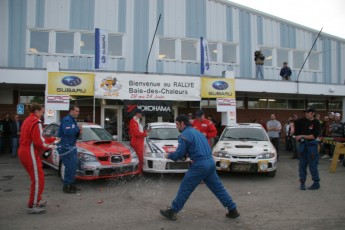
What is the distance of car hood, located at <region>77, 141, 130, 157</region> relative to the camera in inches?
292

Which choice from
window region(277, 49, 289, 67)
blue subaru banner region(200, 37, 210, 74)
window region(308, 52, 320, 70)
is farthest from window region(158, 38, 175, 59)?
window region(308, 52, 320, 70)

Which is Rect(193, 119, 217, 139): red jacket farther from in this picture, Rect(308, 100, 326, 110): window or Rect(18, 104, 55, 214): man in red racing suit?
Rect(308, 100, 326, 110): window

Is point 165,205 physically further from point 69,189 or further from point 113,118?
point 113,118

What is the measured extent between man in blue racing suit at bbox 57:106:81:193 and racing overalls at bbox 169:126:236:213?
2605mm

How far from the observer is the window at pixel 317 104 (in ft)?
63.2

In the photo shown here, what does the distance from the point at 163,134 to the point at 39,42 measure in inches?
332

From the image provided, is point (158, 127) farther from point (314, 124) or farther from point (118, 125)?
point (118, 125)

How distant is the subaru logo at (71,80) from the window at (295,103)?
12.3m

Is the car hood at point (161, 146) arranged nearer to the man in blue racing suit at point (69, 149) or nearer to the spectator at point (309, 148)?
the man in blue racing suit at point (69, 149)

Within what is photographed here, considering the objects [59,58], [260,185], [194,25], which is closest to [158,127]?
Answer: [260,185]

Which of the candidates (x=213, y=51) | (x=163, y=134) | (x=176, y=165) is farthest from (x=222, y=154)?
(x=213, y=51)

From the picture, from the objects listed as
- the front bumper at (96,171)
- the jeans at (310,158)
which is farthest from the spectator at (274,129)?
the front bumper at (96,171)

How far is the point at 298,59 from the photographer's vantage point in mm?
18344

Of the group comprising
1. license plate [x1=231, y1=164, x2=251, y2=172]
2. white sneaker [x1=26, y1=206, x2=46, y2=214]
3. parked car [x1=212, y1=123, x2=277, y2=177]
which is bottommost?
white sneaker [x1=26, y1=206, x2=46, y2=214]
